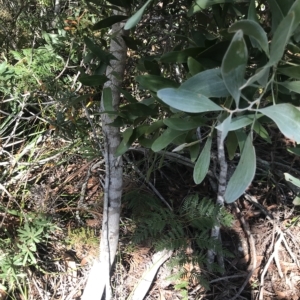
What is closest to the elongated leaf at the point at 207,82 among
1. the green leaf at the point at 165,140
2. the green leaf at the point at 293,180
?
the green leaf at the point at 165,140

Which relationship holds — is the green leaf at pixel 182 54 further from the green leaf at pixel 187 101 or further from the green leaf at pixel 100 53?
the green leaf at pixel 100 53

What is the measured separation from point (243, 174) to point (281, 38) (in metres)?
0.20

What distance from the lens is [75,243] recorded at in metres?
1.73

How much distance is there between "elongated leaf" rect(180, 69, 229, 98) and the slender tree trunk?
0.60 meters

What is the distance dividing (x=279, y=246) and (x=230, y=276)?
0.31 meters

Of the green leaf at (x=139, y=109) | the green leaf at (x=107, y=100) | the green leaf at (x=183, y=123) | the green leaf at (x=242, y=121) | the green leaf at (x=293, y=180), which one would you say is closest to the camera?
the green leaf at (x=242, y=121)

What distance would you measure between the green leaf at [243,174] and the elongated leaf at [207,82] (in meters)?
0.10

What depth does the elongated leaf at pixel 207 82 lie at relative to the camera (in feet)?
2.07

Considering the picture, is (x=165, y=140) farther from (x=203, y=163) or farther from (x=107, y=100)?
(x=107, y=100)

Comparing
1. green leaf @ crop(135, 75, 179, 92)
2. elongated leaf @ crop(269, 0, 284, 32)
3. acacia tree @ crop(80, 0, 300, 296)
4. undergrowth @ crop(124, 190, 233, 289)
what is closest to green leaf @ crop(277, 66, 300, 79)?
acacia tree @ crop(80, 0, 300, 296)

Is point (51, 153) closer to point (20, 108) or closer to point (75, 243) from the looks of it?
point (20, 108)

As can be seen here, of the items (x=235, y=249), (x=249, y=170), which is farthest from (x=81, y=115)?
(x=249, y=170)

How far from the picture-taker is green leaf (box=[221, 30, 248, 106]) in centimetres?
53

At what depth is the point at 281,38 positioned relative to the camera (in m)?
0.54
